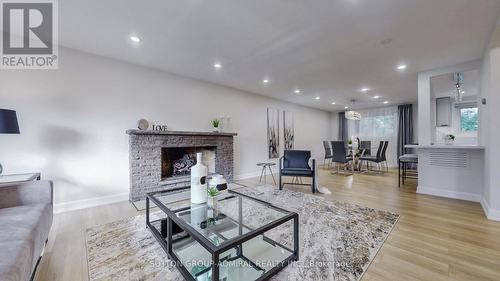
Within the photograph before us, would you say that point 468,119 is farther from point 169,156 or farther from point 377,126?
point 169,156

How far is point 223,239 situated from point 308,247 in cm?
88

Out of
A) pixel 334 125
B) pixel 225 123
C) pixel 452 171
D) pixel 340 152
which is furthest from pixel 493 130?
pixel 334 125

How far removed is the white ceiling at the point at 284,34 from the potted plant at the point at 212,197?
1.85 metres

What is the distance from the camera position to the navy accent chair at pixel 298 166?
12.5ft

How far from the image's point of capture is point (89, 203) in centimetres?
301

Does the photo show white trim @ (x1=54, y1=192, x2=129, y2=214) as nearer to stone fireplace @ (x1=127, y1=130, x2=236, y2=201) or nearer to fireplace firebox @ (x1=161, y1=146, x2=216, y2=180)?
stone fireplace @ (x1=127, y1=130, x2=236, y2=201)

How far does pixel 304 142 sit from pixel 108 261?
6.60m

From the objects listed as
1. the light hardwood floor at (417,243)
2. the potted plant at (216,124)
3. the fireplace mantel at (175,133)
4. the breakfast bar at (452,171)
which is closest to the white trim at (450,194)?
the breakfast bar at (452,171)

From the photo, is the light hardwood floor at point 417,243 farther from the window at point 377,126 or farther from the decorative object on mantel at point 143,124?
the window at point 377,126

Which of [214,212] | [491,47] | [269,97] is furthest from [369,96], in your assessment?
[214,212]

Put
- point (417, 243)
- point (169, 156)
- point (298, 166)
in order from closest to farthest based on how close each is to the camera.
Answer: point (417, 243) → point (169, 156) → point (298, 166)

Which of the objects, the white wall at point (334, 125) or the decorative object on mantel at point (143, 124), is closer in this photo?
the decorative object on mantel at point (143, 124)

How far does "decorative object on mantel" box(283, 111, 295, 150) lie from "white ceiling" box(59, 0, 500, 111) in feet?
8.52

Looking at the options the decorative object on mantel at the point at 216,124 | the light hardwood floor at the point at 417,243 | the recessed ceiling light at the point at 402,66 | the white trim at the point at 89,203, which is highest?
the recessed ceiling light at the point at 402,66
